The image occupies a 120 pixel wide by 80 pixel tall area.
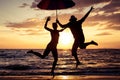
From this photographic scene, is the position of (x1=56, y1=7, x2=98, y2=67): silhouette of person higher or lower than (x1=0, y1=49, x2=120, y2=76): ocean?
higher

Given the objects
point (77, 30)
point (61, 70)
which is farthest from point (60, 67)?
point (77, 30)

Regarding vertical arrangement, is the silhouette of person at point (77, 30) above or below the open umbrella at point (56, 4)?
below

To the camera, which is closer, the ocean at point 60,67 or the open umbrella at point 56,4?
the open umbrella at point 56,4

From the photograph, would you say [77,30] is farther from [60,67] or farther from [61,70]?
[60,67]

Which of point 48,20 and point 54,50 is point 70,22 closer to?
point 48,20

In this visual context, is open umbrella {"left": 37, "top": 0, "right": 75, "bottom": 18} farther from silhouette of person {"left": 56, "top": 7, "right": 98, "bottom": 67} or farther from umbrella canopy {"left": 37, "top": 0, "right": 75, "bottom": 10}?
silhouette of person {"left": 56, "top": 7, "right": 98, "bottom": 67}

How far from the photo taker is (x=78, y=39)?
12586mm

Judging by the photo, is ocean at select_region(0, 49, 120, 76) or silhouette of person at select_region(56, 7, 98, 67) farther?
ocean at select_region(0, 49, 120, 76)

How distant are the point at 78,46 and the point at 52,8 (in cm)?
204

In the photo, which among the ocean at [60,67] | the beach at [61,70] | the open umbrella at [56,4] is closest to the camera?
the open umbrella at [56,4]

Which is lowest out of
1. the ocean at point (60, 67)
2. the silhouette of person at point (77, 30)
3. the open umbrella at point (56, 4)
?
the ocean at point (60, 67)

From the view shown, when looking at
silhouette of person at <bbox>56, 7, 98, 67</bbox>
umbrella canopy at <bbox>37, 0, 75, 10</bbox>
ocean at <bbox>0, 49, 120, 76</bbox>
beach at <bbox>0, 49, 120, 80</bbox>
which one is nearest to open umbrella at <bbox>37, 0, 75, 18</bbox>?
umbrella canopy at <bbox>37, 0, 75, 10</bbox>

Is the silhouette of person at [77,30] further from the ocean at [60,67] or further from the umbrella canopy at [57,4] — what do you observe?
the ocean at [60,67]

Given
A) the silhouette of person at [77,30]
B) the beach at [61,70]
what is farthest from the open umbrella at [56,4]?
the beach at [61,70]
